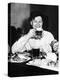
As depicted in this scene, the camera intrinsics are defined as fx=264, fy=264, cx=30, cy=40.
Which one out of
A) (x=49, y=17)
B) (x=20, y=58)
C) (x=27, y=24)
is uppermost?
(x=49, y=17)

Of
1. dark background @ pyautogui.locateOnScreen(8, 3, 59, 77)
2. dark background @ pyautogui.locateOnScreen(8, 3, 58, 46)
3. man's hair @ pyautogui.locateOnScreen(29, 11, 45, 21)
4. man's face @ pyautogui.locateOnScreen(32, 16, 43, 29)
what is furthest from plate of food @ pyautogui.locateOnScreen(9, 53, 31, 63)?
man's hair @ pyautogui.locateOnScreen(29, 11, 45, 21)

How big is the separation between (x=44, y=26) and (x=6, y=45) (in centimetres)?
82

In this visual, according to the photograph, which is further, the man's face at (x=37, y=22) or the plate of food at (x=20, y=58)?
the man's face at (x=37, y=22)

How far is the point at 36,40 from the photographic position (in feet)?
16.4

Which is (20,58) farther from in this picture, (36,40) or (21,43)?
(36,40)

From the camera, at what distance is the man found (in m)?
4.89

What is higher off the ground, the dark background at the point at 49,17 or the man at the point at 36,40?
the dark background at the point at 49,17

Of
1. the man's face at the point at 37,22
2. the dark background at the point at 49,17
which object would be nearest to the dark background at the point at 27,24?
the dark background at the point at 49,17

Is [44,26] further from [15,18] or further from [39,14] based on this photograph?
[15,18]

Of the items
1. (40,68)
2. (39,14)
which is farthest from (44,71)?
(39,14)

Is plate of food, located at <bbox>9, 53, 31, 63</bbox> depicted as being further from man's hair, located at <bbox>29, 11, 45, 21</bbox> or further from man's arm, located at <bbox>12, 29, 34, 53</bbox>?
man's hair, located at <bbox>29, 11, 45, 21</bbox>

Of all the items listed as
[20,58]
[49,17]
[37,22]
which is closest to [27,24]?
[37,22]

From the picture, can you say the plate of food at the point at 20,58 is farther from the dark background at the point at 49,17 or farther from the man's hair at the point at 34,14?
the man's hair at the point at 34,14

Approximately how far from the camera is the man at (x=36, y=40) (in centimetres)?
489
